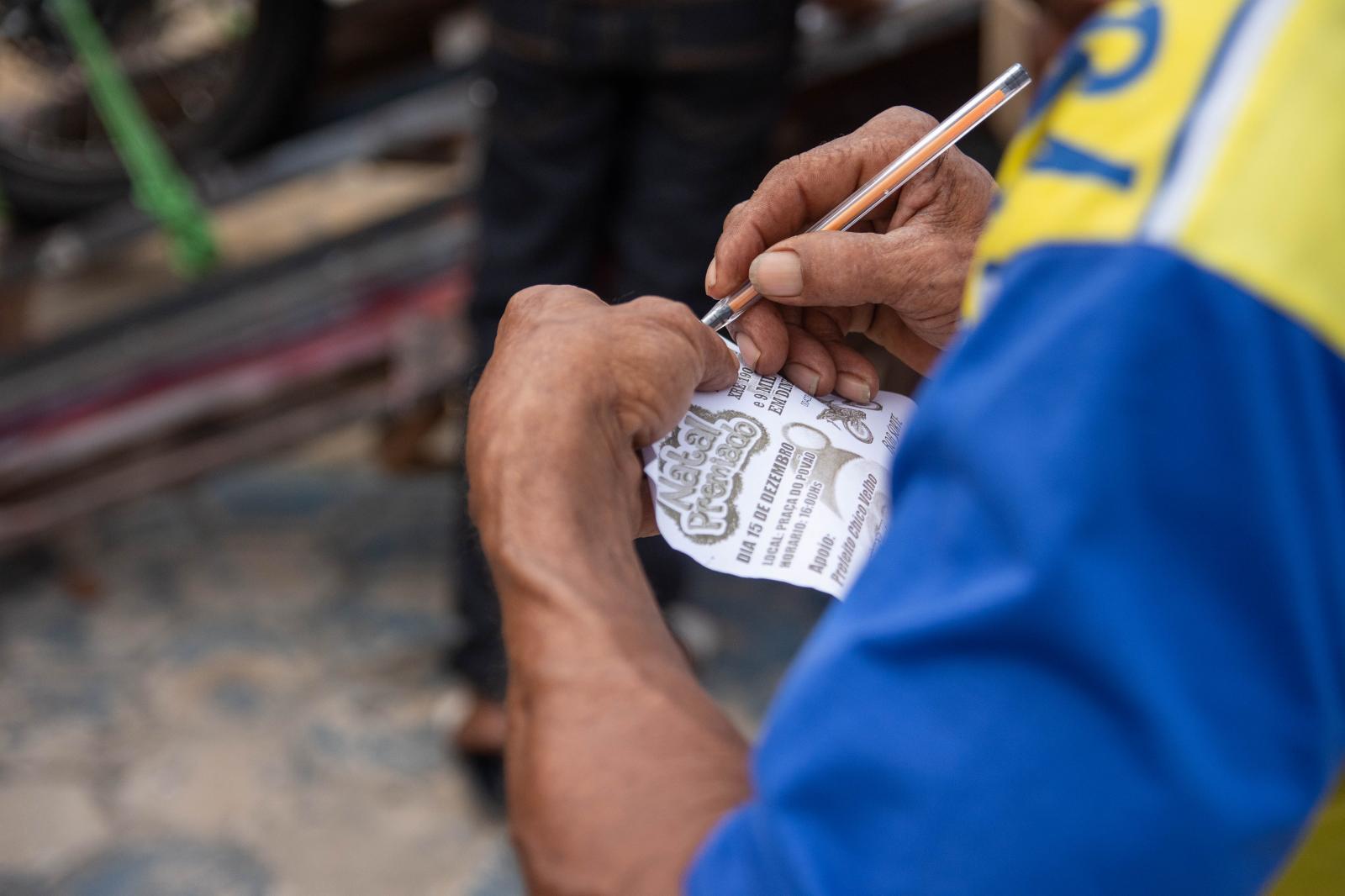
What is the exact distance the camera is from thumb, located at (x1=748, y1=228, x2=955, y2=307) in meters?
0.75

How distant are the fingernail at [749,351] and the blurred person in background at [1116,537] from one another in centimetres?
28

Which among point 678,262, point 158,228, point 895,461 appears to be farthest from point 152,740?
point 895,461

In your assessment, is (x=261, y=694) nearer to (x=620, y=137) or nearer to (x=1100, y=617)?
(x=620, y=137)

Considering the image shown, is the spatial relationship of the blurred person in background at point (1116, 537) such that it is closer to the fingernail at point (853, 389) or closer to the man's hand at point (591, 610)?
the man's hand at point (591, 610)

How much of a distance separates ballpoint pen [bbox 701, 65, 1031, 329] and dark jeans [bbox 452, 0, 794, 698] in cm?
62

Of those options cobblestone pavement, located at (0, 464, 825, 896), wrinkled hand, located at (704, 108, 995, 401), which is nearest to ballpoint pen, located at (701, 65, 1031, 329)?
wrinkled hand, located at (704, 108, 995, 401)

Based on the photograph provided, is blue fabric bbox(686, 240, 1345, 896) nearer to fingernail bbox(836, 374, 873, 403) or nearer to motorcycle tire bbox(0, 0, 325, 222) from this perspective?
fingernail bbox(836, 374, 873, 403)

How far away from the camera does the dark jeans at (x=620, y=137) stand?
4.76 feet

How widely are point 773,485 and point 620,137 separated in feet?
3.30

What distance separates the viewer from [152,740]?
1859 mm

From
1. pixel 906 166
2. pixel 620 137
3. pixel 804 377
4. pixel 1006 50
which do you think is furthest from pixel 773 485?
pixel 620 137

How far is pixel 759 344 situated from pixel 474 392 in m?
0.19

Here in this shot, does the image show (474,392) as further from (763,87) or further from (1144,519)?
(763,87)

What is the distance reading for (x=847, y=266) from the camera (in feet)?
2.49
